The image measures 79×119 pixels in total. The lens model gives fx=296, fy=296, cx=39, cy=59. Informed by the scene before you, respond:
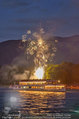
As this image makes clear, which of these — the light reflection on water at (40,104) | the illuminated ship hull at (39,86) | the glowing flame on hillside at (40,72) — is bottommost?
the light reflection on water at (40,104)

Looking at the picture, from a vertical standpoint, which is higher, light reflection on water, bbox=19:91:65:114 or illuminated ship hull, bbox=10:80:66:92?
illuminated ship hull, bbox=10:80:66:92

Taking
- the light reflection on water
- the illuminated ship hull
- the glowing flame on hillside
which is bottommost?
the light reflection on water

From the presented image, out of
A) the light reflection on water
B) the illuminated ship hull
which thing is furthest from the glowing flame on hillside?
the light reflection on water

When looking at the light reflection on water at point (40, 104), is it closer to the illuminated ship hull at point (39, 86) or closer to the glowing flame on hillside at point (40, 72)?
the glowing flame on hillside at point (40, 72)

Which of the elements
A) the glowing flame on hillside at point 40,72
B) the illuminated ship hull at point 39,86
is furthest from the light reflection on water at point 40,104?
the illuminated ship hull at point 39,86

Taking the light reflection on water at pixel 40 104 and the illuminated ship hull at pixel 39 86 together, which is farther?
the illuminated ship hull at pixel 39 86

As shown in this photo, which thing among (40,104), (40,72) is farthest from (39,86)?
(40,104)

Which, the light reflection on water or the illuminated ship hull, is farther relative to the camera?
the illuminated ship hull

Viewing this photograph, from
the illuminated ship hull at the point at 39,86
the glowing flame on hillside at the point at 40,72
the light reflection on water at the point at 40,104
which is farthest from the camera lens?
the illuminated ship hull at the point at 39,86

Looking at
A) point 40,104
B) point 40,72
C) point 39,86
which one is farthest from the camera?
point 39,86

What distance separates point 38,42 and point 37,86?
28.5m

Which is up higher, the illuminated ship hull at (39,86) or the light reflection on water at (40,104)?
the illuminated ship hull at (39,86)

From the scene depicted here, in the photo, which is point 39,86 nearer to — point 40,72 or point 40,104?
point 40,72

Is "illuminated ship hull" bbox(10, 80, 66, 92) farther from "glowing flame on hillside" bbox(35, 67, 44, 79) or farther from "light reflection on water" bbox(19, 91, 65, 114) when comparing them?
"light reflection on water" bbox(19, 91, 65, 114)
